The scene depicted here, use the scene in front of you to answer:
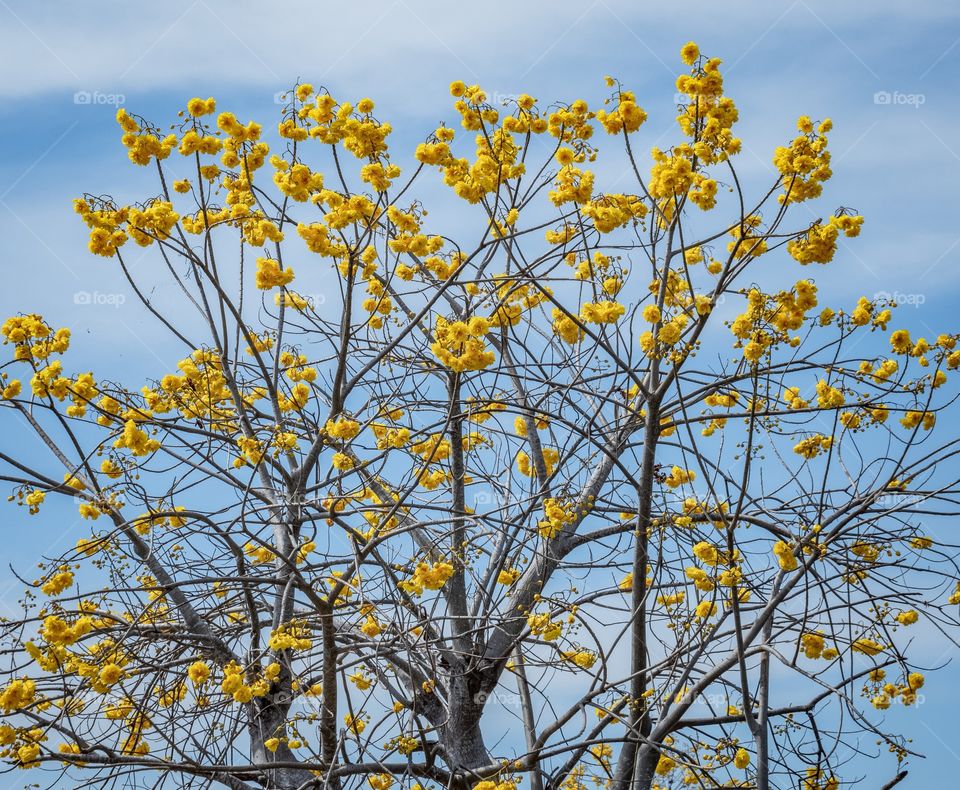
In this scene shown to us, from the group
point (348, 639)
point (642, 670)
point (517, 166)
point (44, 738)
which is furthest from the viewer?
point (348, 639)

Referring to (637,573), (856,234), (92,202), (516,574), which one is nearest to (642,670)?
(637,573)

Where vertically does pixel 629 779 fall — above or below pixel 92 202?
below

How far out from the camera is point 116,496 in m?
5.39

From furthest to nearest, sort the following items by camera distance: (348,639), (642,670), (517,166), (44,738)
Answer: (348,639), (517,166), (642,670), (44,738)

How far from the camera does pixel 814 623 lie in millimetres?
5445

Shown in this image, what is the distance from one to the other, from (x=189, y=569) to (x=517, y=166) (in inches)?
122

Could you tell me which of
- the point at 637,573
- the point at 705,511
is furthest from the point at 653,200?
the point at 637,573

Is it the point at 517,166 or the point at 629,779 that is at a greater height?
the point at 517,166

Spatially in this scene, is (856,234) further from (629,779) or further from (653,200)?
(629,779)

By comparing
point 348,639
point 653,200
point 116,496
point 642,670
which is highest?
point 653,200

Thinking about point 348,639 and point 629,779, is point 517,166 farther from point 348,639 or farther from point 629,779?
point 629,779

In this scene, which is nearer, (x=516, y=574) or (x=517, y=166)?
(x=517, y=166)

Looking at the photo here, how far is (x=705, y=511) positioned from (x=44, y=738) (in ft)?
11.9

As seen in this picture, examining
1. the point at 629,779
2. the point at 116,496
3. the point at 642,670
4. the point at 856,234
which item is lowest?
the point at 629,779
